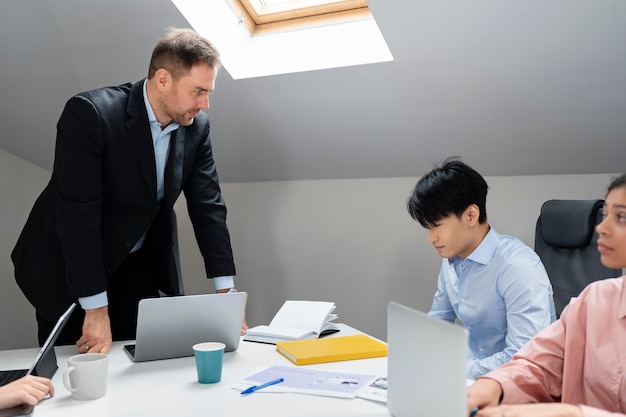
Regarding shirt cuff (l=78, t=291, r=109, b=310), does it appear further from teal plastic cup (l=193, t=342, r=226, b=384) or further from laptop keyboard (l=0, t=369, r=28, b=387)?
teal plastic cup (l=193, t=342, r=226, b=384)

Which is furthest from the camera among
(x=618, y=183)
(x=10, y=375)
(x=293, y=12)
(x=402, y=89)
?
(x=293, y=12)

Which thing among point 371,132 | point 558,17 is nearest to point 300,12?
point 371,132

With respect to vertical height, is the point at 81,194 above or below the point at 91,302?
above

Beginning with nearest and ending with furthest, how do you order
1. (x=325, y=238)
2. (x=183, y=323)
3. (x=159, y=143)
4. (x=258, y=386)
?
(x=258, y=386) → (x=183, y=323) → (x=159, y=143) → (x=325, y=238)

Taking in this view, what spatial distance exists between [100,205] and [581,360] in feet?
4.55

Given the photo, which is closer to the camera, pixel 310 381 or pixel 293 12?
pixel 310 381

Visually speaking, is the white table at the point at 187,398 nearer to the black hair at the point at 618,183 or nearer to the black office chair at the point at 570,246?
the black hair at the point at 618,183

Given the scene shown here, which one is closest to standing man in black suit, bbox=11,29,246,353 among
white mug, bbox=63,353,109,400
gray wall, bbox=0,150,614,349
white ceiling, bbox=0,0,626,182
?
white mug, bbox=63,353,109,400

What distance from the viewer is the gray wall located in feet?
9.37

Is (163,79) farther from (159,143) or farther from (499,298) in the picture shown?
(499,298)

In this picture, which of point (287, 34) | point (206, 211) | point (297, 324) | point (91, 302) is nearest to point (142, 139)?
point (206, 211)

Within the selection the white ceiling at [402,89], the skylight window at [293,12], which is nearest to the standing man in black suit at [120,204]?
the white ceiling at [402,89]

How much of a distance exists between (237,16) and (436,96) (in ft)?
3.61

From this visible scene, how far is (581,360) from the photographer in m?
1.29
